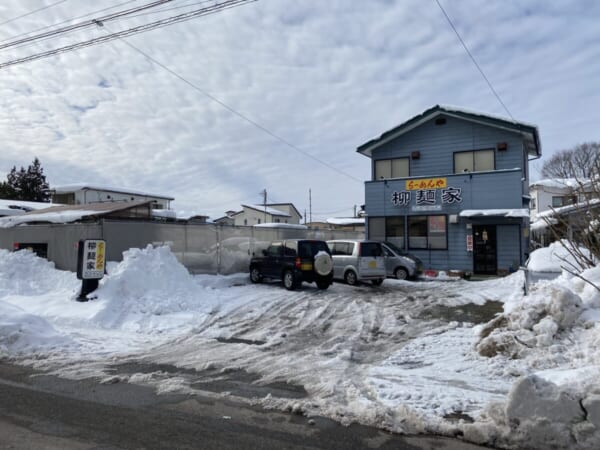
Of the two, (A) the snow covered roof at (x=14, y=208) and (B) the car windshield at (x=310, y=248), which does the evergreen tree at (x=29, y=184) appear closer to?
(A) the snow covered roof at (x=14, y=208)

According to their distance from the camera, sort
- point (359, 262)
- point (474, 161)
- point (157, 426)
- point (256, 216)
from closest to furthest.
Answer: point (157, 426), point (359, 262), point (474, 161), point (256, 216)

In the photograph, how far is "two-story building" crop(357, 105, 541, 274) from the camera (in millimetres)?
20078

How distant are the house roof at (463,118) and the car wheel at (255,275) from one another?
9863 mm

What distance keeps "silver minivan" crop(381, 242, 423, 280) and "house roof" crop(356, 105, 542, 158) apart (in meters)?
6.41

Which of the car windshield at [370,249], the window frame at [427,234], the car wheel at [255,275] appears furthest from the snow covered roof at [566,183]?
the car wheel at [255,275]

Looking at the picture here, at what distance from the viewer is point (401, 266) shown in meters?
18.9

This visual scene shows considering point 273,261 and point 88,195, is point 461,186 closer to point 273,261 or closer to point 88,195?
point 273,261

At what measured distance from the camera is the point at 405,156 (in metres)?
22.9

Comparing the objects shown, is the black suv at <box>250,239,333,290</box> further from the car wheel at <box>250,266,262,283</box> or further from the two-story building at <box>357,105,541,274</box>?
the two-story building at <box>357,105,541,274</box>

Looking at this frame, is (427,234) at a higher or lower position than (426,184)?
lower

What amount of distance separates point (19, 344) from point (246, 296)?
6.62 metres

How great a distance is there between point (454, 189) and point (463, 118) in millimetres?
3378

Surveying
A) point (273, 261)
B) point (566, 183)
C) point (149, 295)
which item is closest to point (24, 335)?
point (149, 295)

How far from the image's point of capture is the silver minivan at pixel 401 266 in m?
18.8
